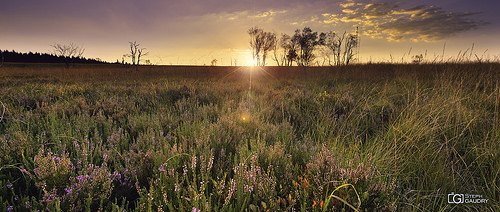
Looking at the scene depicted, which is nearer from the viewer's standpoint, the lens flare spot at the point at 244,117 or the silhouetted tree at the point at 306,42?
the lens flare spot at the point at 244,117

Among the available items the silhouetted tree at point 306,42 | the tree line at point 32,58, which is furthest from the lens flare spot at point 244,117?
the tree line at point 32,58

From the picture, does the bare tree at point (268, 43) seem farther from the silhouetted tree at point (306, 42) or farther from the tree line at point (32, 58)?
the tree line at point (32, 58)

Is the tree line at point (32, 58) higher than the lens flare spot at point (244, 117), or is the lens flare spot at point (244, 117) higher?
the tree line at point (32, 58)

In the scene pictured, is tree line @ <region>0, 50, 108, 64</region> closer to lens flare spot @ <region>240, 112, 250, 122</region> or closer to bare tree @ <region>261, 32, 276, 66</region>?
bare tree @ <region>261, 32, 276, 66</region>

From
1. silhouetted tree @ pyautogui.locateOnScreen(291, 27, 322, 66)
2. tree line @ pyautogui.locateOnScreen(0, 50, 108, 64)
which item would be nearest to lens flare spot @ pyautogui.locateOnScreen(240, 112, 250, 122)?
silhouetted tree @ pyautogui.locateOnScreen(291, 27, 322, 66)

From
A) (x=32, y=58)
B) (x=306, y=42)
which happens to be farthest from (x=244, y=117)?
(x=32, y=58)

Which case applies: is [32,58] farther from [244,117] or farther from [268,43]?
[244,117]

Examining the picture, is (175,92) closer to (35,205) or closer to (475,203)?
(35,205)

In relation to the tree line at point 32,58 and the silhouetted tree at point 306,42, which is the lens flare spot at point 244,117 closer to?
the silhouetted tree at point 306,42

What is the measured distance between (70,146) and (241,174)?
2021mm

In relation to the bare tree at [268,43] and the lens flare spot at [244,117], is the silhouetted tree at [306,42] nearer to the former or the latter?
the bare tree at [268,43]

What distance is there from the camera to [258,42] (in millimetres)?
72312

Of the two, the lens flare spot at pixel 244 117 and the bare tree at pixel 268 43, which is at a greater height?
the bare tree at pixel 268 43

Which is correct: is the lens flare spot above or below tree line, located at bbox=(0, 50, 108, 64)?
below
